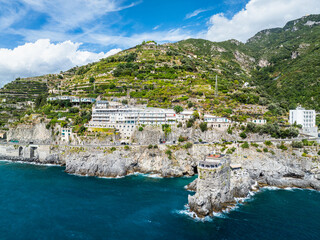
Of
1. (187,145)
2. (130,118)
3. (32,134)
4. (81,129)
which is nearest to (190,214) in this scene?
(187,145)

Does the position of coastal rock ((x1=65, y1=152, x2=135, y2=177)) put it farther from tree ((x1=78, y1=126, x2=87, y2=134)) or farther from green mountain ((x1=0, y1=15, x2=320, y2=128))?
green mountain ((x1=0, y1=15, x2=320, y2=128))

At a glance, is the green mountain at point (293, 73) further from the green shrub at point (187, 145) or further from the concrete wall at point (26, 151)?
the concrete wall at point (26, 151)

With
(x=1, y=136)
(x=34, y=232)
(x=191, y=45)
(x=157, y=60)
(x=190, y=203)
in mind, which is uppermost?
(x=191, y=45)

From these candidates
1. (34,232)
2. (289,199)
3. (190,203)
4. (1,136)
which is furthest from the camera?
(1,136)

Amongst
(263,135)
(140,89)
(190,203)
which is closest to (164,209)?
(190,203)

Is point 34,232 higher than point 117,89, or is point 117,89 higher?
point 117,89

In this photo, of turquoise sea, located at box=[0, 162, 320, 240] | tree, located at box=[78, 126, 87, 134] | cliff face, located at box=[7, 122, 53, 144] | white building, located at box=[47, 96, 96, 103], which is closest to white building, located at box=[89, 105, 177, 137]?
tree, located at box=[78, 126, 87, 134]

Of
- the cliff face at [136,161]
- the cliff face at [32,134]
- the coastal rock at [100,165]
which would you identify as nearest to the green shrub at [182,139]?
the cliff face at [136,161]

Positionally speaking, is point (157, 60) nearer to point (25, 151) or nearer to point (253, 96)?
point (253, 96)

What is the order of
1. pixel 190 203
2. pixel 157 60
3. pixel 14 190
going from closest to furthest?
pixel 190 203
pixel 14 190
pixel 157 60
